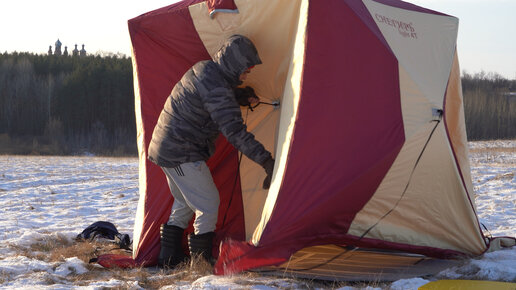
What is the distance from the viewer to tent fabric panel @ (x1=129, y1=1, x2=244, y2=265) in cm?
525

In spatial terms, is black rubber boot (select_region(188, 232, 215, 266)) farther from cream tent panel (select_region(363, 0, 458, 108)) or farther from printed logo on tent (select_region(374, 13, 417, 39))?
printed logo on tent (select_region(374, 13, 417, 39))

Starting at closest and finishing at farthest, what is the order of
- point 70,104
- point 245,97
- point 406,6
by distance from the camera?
point 245,97, point 406,6, point 70,104

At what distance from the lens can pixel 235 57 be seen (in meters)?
4.50

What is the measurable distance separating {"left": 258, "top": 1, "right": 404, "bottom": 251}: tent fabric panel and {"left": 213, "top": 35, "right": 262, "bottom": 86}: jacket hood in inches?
21.6

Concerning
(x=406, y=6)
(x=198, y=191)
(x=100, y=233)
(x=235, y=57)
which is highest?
(x=406, y=6)

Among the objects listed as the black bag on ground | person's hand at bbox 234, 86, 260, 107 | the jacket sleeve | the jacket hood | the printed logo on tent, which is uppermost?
the printed logo on tent

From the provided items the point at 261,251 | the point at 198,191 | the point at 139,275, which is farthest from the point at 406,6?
the point at 139,275

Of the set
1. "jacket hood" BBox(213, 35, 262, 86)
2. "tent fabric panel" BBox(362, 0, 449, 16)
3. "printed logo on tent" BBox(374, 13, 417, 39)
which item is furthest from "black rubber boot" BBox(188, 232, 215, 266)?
"tent fabric panel" BBox(362, 0, 449, 16)

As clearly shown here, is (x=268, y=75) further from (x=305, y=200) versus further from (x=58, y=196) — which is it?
(x=58, y=196)

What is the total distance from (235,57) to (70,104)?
5085 centimetres

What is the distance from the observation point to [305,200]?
4.14 m

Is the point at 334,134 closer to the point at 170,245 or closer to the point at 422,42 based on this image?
the point at 422,42

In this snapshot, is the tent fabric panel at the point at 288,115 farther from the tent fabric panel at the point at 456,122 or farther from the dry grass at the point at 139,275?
the tent fabric panel at the point at 456,122

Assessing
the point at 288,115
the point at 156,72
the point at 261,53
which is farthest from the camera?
the point at 156,72
